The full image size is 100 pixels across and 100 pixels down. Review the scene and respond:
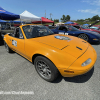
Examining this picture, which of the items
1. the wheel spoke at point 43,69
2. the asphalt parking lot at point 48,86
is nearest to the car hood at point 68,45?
the wheel spoke at point 43,69

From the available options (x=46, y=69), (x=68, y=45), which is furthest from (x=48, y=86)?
(x=68, y=45)

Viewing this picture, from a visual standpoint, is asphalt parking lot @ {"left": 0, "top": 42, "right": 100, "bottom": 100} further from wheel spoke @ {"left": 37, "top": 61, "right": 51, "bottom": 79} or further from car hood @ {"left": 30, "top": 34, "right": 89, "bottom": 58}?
car hood @ {"left": 30, "top": 34, "right": 89, "bottom": 58}

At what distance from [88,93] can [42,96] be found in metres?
0.99

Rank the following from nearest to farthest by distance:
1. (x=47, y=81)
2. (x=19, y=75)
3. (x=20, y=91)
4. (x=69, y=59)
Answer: (x=69, y=59) < (x=20, y=91) < (x=47, y=81) < (x=19, y=75)

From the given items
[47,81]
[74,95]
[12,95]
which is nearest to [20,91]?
[12,95]

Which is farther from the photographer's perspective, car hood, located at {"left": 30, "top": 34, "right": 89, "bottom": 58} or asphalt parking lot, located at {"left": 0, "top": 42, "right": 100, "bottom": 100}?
car hood, located at {"left": 30, "top": 34, "right": 89, "bottom": 58}

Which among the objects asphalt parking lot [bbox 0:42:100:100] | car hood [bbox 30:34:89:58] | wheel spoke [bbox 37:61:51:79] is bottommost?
asphalt parking lot [bbox 0:42:100:100]

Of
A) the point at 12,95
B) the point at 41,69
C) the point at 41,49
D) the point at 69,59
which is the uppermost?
the point at 41,49

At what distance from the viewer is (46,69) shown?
1.90 metres

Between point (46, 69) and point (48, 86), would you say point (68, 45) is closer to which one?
point (46, 69)

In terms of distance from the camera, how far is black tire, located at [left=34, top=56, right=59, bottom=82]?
1.66 meters

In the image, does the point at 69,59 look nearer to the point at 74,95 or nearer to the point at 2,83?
the point at 74,95

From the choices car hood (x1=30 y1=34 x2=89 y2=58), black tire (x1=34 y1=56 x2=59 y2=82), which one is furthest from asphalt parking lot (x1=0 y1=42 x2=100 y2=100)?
car hood (x1=30 y1=34 x2=89 y2=58)

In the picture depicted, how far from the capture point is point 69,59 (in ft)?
5.01
